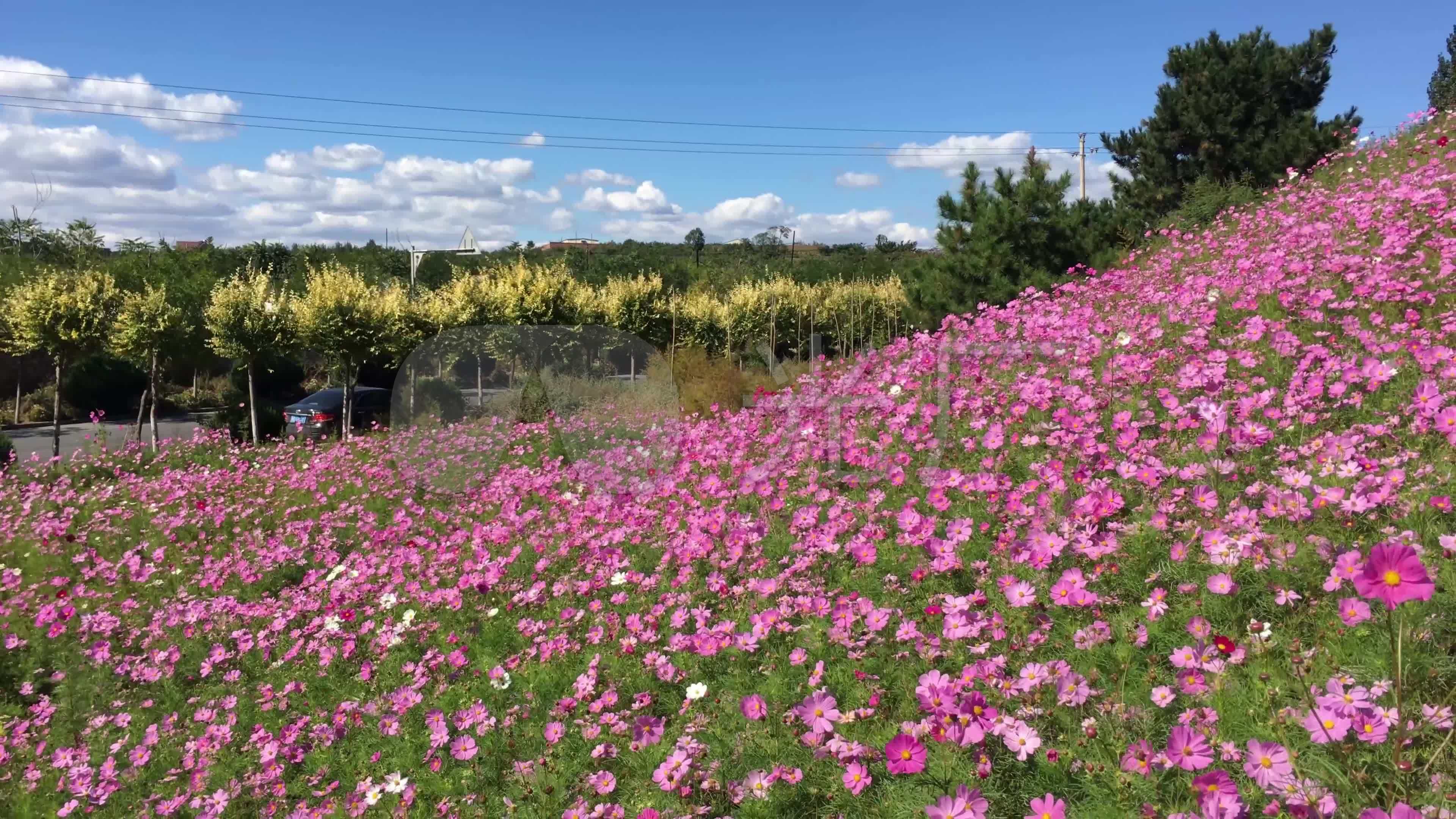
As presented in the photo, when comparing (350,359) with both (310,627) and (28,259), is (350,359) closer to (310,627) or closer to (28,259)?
(310,627)

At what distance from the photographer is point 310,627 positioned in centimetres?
493

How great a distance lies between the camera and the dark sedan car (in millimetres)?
16266

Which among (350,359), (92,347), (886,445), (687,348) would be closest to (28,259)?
(92,347)

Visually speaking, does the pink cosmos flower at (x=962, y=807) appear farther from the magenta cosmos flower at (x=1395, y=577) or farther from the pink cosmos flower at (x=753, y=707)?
the magenta cosmos flower at (x=1395, y=577)

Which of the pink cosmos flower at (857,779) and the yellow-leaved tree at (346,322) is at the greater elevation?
the yellow-leaved tree at (346,322)

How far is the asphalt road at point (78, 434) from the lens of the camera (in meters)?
18.0

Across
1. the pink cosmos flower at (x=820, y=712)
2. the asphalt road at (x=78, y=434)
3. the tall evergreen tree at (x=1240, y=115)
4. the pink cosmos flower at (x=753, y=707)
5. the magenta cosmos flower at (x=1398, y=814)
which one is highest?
the tall evergreen tree at (x=1240, y=115)

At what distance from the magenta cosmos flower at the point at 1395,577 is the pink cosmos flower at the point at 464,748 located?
2.76m

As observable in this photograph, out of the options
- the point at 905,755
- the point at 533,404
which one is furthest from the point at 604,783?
the point at 533,404

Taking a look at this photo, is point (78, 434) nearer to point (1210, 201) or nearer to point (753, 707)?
point (753, 707)

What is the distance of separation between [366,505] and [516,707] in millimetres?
5004

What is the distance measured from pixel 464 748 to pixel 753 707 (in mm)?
1174

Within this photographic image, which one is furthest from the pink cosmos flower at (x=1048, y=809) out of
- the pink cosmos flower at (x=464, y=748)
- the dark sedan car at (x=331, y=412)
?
the dark sedan car at (x=331, y=412)

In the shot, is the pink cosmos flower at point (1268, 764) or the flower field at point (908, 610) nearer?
the pink cosmos flower at point (1268, 764)
